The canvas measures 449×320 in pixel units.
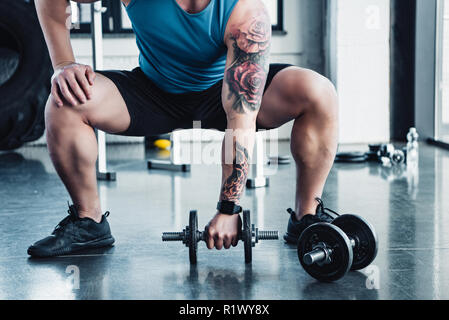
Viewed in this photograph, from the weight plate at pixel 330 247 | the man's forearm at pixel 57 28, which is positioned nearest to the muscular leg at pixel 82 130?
the man's forearm at pixel 57 28

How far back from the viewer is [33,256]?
4.86 feet

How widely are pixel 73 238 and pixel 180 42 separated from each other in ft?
1.84

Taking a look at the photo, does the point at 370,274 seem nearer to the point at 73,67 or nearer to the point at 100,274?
the point at 100,274

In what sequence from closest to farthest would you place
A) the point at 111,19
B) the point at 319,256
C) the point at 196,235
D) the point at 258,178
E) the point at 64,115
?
the point at 319,256
the point at 196,235
the point at 64,115
the point at 258,178
the point at 111,19

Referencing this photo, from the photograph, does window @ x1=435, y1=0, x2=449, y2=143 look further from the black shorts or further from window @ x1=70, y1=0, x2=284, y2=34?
the black shorts

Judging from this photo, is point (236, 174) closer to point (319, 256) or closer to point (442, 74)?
point (319, 256)

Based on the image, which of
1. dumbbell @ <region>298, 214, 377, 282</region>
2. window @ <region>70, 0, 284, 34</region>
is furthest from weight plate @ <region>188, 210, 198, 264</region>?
window @ <region>70, 0, 284, 34</region>

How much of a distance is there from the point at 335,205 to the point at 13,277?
1133 millimetres

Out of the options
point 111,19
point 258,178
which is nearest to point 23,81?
point 111,19

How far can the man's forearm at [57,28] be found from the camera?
154cm

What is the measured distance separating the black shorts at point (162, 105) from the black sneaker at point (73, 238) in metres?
0.25

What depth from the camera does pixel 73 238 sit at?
151cm

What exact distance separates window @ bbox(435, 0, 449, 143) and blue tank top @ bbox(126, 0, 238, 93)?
2.39m
